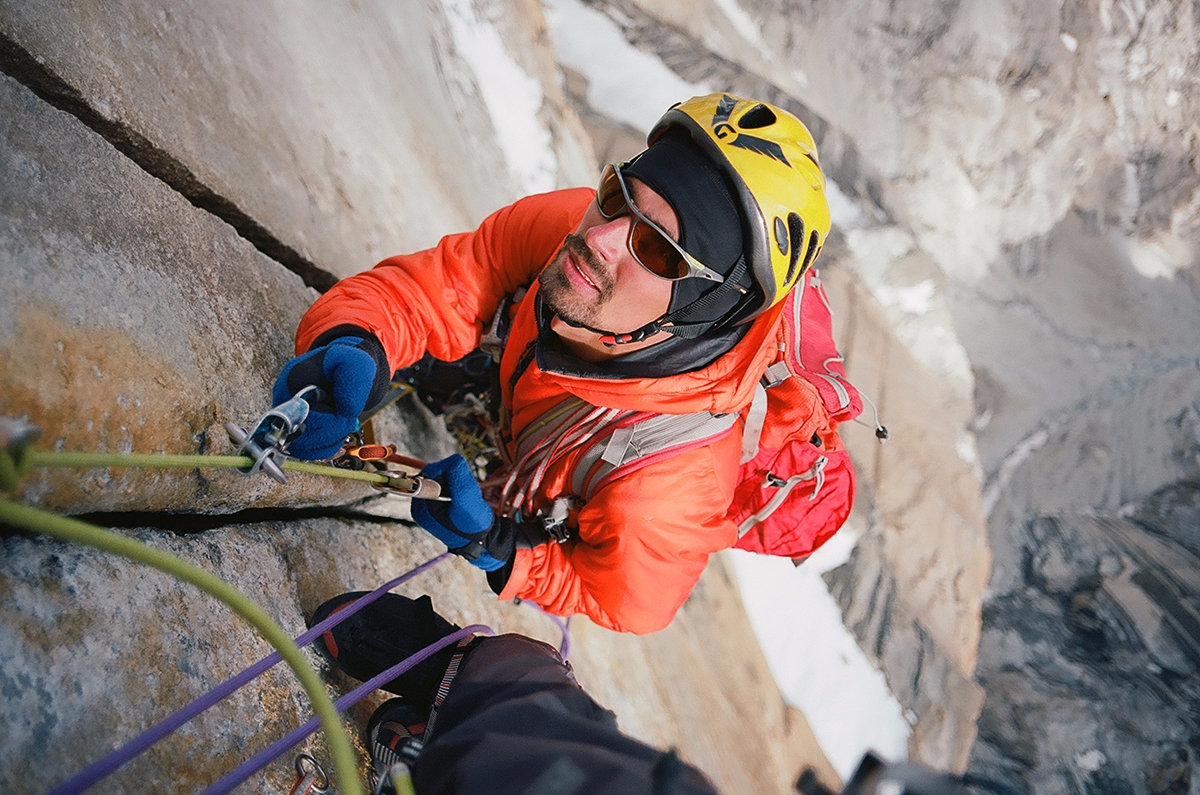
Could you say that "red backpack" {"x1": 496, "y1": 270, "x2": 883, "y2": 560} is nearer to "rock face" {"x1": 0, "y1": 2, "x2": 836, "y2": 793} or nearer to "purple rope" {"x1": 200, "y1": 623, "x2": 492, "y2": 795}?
"purple rope" {"x1": 200, "y1": 623, "x2": 492, "y2": 795}

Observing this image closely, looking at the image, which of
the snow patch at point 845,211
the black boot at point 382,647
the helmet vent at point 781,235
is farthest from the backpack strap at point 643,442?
the snow patch at point 845,211

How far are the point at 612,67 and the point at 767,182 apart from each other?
10.6 meters

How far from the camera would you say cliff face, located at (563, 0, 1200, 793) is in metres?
10.4

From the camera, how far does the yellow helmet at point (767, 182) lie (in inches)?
81.7

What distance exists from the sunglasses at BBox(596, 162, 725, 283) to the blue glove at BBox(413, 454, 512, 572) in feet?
2.77

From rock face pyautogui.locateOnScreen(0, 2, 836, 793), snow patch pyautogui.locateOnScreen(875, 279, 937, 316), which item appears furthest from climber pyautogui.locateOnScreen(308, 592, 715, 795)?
snow patch pyautogui.locateOnScreen(875, 279, 937, 316)

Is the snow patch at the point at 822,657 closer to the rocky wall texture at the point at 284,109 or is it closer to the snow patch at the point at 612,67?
the rocky wall texture at the point at 284,109

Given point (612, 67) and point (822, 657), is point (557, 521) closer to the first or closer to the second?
point (822, 657)

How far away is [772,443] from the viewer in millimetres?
2346

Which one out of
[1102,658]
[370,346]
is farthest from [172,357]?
[1102,658]

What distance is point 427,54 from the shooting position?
5.87 meters

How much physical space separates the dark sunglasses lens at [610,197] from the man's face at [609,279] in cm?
5

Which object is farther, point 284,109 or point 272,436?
point 284,109

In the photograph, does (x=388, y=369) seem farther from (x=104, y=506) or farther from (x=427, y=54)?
(x=427, y=54)
